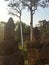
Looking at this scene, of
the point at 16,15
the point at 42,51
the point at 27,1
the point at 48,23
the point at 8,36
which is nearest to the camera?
the point at 8,36

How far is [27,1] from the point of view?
20.3m

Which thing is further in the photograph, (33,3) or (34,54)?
(33,3)

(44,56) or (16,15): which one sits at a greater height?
(16,15)

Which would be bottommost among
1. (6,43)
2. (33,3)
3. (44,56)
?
(44,56)

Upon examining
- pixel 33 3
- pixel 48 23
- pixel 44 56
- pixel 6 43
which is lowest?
pixel 44 56

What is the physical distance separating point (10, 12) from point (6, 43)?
14.4 m

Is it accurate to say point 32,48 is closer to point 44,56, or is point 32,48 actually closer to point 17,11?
point 44,56

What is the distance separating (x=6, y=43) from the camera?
825 cm

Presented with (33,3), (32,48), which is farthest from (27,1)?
(32,48)

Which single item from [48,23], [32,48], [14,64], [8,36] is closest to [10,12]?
[48,23]

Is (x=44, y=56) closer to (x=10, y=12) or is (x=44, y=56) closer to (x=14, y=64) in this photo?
(x=14, y=64)

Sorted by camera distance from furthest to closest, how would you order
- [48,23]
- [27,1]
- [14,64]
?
1. [48,23]
2. [27,1]
3. [14,64]

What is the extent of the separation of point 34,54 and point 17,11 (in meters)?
11.3

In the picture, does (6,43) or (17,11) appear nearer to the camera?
(6,43)
